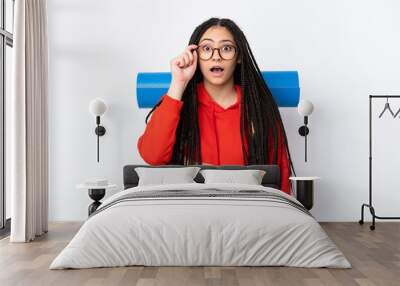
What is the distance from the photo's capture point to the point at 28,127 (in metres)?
5.18

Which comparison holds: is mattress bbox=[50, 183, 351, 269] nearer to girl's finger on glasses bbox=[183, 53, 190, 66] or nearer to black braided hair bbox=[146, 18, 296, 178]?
black braided hair bbox=[146, 18, 296, 178]

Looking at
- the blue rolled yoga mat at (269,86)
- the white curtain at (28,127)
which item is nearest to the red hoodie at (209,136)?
the blue rolled yoga mat at (269,86)

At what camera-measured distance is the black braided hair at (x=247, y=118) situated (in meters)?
5.83

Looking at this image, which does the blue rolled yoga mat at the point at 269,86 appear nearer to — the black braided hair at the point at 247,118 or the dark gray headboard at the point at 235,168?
the black braided hair at the point at 247,118

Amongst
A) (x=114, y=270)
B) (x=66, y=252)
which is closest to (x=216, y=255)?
(x=114, y=270)

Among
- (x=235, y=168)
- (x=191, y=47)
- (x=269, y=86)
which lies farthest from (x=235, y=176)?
(x=191, y=47)

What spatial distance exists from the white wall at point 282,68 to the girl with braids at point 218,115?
1.58 feet

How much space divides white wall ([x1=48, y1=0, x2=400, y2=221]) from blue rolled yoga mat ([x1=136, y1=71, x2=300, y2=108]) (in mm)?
428

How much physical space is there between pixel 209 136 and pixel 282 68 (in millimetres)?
1197

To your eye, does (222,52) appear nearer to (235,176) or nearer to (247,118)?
(247,118)

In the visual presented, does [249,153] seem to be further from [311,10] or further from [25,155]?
[25,155]

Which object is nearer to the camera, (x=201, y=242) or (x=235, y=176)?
(x=201, y=242)

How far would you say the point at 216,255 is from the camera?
377 centimetres

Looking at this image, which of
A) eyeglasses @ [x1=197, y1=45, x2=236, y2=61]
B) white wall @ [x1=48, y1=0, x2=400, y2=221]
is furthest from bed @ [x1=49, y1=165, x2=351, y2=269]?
white wall @ [x1=48, y1=0, x2=400, y2=221]
